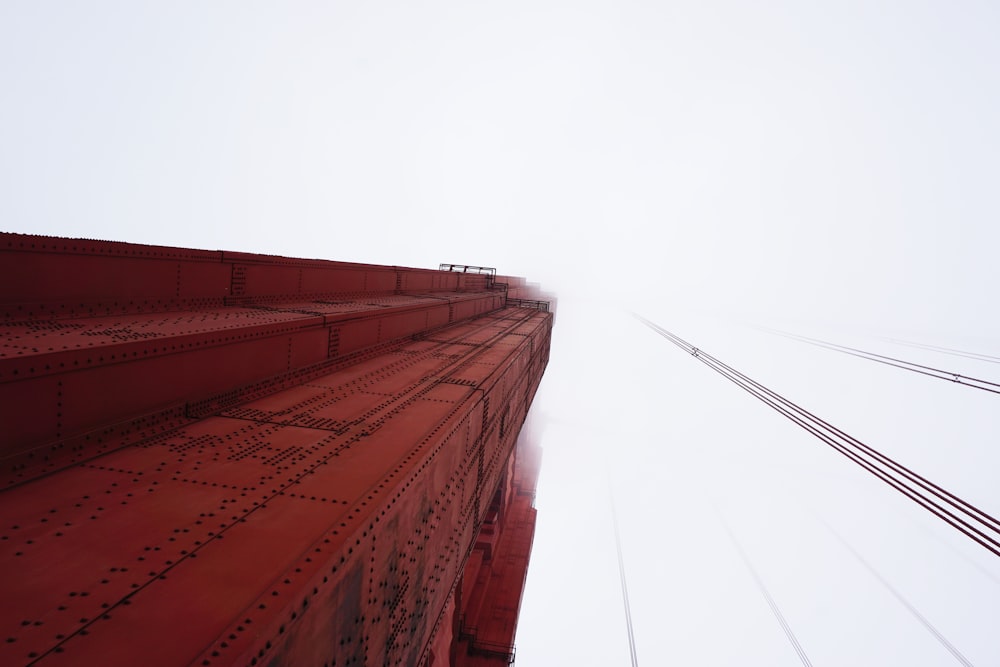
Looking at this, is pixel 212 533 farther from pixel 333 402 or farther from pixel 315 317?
pixel 315 317

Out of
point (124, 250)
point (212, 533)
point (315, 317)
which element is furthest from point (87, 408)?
point (315, 317)

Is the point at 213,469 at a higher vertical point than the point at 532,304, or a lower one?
lower

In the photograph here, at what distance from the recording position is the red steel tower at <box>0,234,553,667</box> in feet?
6.73

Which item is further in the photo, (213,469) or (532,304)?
(532,304)

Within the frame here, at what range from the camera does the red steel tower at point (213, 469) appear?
6.73 feet

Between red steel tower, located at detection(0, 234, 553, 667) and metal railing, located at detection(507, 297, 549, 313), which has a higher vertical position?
metal railing, located at detection(507, 297, 549, 313)

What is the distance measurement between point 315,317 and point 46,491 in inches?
149

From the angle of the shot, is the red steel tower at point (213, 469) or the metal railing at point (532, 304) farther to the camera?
the metal railing at point (532, 304)

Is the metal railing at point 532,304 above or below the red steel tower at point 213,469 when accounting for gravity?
above

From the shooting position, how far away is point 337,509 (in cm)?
305

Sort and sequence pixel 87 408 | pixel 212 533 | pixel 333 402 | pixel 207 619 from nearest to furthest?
pixel 207 619 → pixel 212 533 → pixel 87 408 → pixel 333 402

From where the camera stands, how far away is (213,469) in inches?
135

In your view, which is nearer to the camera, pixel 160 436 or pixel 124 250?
pixel 160 436

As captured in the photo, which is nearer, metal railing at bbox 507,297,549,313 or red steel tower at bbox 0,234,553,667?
red steel tower at bbox 0,234,553,667
